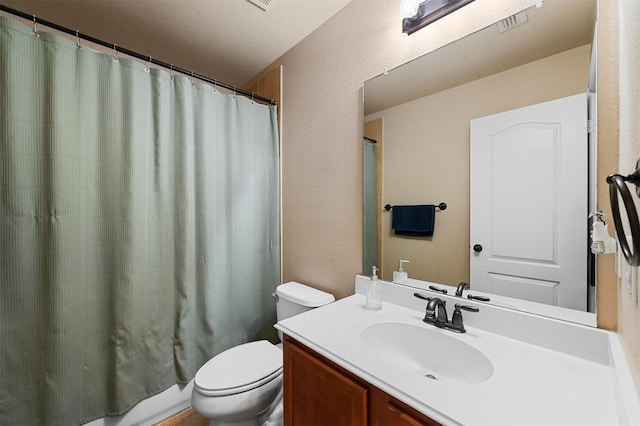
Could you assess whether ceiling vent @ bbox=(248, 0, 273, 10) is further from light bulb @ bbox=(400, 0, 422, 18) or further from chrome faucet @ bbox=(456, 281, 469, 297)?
chrome faucet @ bbox=(456, 281, 469, 297)

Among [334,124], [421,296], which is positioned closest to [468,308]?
[421,296]

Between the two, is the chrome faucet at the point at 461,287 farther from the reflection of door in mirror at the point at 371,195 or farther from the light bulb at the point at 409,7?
the light bulb at the point at 409,7

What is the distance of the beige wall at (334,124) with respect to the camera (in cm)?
125

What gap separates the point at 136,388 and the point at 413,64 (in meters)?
2.14

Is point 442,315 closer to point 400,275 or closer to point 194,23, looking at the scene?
point 400,275

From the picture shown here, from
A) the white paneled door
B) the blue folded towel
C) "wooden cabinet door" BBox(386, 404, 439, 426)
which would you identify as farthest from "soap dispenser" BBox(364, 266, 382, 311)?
"wooden cabinet door" BBox(386, 404, 439, 426)

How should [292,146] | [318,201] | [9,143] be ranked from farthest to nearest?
1. [292,146]
2. [318,201]
3. [9,143]

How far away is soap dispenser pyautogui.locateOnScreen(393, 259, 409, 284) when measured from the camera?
1.24 meters

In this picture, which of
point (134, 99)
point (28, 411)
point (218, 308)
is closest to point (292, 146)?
point (134, 99)

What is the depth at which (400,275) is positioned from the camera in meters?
1.26

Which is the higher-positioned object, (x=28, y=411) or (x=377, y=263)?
(x=377, y=263)

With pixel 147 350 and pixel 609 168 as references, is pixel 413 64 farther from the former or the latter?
pixel 147 350

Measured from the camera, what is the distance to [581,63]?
83 cm

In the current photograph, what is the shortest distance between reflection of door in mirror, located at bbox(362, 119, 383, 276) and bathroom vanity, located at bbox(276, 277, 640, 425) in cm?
23
